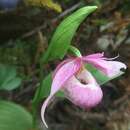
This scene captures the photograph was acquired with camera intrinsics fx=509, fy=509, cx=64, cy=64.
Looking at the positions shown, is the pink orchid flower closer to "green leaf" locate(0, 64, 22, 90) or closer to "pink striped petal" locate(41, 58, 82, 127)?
"pink striped petal" locate(41, 58, 82, 127)

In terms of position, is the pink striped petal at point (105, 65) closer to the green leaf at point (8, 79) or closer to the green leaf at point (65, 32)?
the green leaf at point (65, 32)

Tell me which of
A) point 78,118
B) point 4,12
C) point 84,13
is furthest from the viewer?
point 78,118

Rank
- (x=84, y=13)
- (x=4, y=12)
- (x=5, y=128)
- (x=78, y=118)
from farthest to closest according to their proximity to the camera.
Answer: (x=78, y=118)
(x=4, y=12)
(x=5, y=128)
(x=84, y=13)

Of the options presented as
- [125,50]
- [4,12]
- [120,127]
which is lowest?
[120,127]

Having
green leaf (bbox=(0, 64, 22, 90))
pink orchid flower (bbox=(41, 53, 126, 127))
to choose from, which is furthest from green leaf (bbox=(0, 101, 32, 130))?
pink orchid flower (bbox=(41, 53, 126, 127))

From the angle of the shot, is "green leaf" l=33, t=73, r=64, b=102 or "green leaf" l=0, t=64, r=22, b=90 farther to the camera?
"green leaf" l=0, t=64, r=22, b=90

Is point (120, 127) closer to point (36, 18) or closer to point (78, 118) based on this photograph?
point (78, 118)

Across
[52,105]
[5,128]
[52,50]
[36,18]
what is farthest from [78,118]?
[52,50]

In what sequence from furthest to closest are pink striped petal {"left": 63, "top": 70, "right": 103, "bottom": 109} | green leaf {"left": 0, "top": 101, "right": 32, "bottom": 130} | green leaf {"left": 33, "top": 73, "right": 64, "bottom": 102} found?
green leaf {"left": 0, "top": 101, "right": 32, "bottom": 130} → green leaf {"left": 33, "top": 73, "right": 64, "bottom": 102} → pink striped petal {"left": 63, "top": 70, "right": 103, "bottom": 109}

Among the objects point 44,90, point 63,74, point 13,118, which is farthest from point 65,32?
point 13,118
